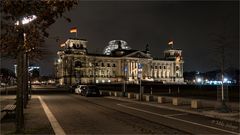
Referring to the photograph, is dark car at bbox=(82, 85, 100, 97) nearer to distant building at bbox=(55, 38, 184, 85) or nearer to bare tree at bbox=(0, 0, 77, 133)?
bare tree at bbox=(0, 0, 77, 133)

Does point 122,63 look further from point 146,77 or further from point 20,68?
point 20,68

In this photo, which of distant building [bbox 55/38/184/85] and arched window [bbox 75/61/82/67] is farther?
arched window [bbox 75/61/82/67]

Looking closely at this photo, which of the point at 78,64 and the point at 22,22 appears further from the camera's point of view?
the point at 78,64

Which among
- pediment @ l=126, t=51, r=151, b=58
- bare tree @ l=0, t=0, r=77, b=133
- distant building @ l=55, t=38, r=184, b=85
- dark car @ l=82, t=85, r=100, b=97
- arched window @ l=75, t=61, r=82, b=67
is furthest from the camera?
pediment @ l=126, t=51, r=151, b=58

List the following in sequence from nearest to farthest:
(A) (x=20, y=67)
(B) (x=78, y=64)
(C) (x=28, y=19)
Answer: (C) (x=28, y=19) → (A) (x=20, y=67) → (B) (x=78, y=64)

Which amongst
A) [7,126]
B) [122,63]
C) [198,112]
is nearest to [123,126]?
[7,126]

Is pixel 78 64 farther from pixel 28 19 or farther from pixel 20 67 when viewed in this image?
pixel 28 19

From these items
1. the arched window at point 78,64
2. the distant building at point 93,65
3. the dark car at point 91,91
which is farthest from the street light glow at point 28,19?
the arched window at point 78,64

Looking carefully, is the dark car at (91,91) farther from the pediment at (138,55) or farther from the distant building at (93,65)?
the pediment at (138,55)

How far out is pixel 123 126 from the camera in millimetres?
15656

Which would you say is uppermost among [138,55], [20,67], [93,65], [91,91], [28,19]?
[138,55]

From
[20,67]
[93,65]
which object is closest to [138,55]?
[93,65]

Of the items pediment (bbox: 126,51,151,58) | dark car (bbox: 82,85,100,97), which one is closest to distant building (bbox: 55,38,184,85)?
pediment (bbox: 126,51,151,58)

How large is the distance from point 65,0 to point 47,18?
44.9 inches
